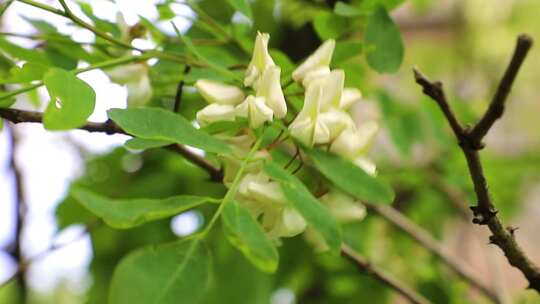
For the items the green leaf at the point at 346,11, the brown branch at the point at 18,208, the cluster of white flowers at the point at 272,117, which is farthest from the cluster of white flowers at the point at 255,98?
the brown branch at the point at 18,208

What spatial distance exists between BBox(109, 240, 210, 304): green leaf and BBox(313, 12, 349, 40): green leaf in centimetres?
21

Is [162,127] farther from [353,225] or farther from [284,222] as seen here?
[353,225]

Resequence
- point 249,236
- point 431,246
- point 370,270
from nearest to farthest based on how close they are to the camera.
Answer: point 249,236, point 370,270, point 431,246

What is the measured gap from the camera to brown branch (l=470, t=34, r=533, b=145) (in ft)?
1.04

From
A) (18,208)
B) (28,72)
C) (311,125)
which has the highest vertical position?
(311,125)

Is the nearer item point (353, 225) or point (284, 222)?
point (284, 222)

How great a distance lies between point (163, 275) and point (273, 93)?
0.36 feet

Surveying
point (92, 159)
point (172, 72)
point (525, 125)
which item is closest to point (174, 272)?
point (172, 72)

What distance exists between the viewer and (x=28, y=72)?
0.40 meters

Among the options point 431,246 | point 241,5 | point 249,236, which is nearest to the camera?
point 249,236

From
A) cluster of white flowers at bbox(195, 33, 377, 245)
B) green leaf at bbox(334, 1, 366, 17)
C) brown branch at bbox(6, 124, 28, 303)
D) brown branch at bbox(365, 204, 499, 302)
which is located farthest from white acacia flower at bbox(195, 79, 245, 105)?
brown branch at bbox(6, 124, 28, 303)

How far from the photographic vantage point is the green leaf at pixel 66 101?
33cm

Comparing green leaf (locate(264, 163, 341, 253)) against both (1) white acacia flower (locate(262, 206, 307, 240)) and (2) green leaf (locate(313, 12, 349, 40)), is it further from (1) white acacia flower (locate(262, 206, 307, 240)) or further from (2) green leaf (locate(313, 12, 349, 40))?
(2) green leaf (locate(313, 12, 349, 40))

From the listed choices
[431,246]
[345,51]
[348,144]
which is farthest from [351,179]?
[431,246]
